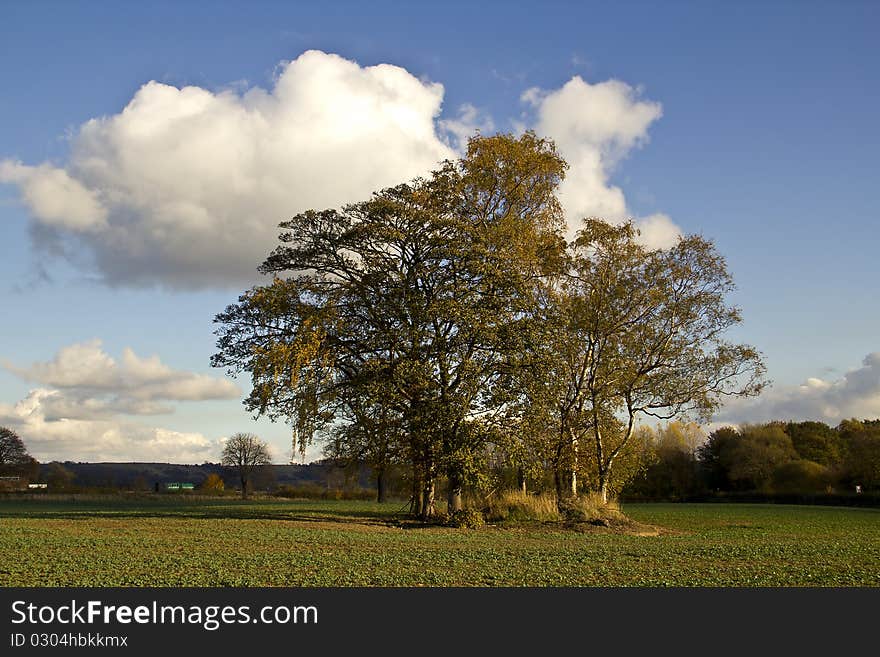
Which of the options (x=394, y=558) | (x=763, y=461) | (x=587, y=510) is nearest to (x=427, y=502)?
(x=587, y=510)

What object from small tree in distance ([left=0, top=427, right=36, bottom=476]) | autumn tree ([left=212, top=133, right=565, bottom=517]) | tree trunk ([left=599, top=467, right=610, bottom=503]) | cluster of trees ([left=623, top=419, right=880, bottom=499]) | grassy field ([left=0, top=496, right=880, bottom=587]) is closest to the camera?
grassy field ([left=0, top=496, right=880, bottom=587])

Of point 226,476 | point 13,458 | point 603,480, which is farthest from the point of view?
point 226,476

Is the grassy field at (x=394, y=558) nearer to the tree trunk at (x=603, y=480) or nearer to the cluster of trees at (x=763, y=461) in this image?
the tree trunk at (x=603, y=480)

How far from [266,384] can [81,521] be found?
1030 cm

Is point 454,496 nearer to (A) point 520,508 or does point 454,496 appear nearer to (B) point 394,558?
(A) point 520,508

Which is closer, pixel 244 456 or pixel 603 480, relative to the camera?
pixel 603 480

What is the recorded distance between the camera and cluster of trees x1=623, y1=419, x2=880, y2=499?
84000 millimetres

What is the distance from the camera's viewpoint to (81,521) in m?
32.0

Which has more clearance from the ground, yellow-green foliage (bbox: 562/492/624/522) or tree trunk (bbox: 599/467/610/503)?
tree trunk (bbox: 599/467/610/503)

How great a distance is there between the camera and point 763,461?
91.9 m

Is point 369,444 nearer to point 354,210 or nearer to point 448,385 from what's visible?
point 448,385

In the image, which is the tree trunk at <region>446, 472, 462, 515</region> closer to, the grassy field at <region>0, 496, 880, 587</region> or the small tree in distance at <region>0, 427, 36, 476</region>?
the grassy field at <region>0, 496, 880, 587</region>

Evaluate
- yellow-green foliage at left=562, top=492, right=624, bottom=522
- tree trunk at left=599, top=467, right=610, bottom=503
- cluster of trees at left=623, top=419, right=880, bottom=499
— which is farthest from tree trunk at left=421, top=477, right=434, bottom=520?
cluster of trees at left=623, top=419, right=880, bottom=499

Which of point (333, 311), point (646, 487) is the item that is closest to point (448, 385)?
point (333, 311)
